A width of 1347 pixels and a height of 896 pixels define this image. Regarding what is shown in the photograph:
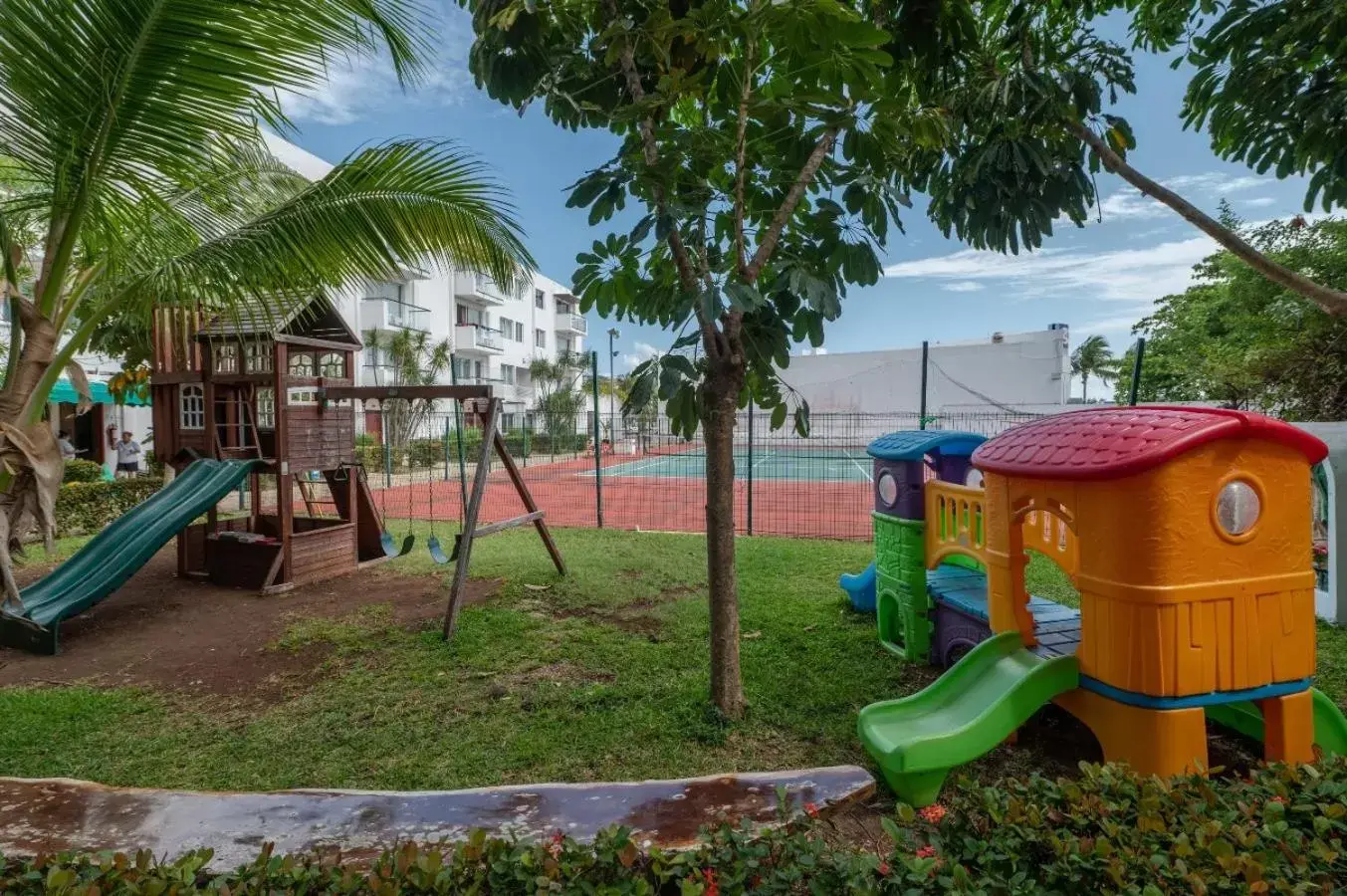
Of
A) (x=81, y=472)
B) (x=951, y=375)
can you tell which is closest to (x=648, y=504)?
(x=81, y=472)

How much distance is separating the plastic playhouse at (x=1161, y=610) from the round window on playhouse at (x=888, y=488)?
143 centimetres

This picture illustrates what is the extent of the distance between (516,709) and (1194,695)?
121 inches

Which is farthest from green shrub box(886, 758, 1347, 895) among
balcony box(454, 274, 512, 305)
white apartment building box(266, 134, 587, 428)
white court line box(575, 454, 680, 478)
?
balcony box(454, 274, 512, 305)

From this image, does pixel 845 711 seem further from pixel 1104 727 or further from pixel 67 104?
pixel 67 104

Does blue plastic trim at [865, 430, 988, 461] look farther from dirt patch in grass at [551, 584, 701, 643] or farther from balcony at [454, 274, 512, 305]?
balcony at [454, 274, 512, 305]

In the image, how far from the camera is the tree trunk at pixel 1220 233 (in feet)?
12.4

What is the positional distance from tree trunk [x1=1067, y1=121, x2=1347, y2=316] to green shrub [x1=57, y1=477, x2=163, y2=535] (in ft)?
40.9

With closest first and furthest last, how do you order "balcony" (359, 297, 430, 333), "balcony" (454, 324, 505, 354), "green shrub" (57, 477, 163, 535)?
"green shrub" (57, 477, 163, 535) < "balcony" (359, 297, 430, 333) < "balcony" (454, 324, 505, 354)

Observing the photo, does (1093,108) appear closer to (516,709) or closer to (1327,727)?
(1327,727)

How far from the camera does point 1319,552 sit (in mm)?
5934

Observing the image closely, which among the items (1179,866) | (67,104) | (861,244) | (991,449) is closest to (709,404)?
(861,244)

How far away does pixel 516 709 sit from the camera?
12.6ft

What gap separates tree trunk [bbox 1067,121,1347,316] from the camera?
378 centimetres

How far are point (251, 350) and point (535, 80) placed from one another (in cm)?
576
